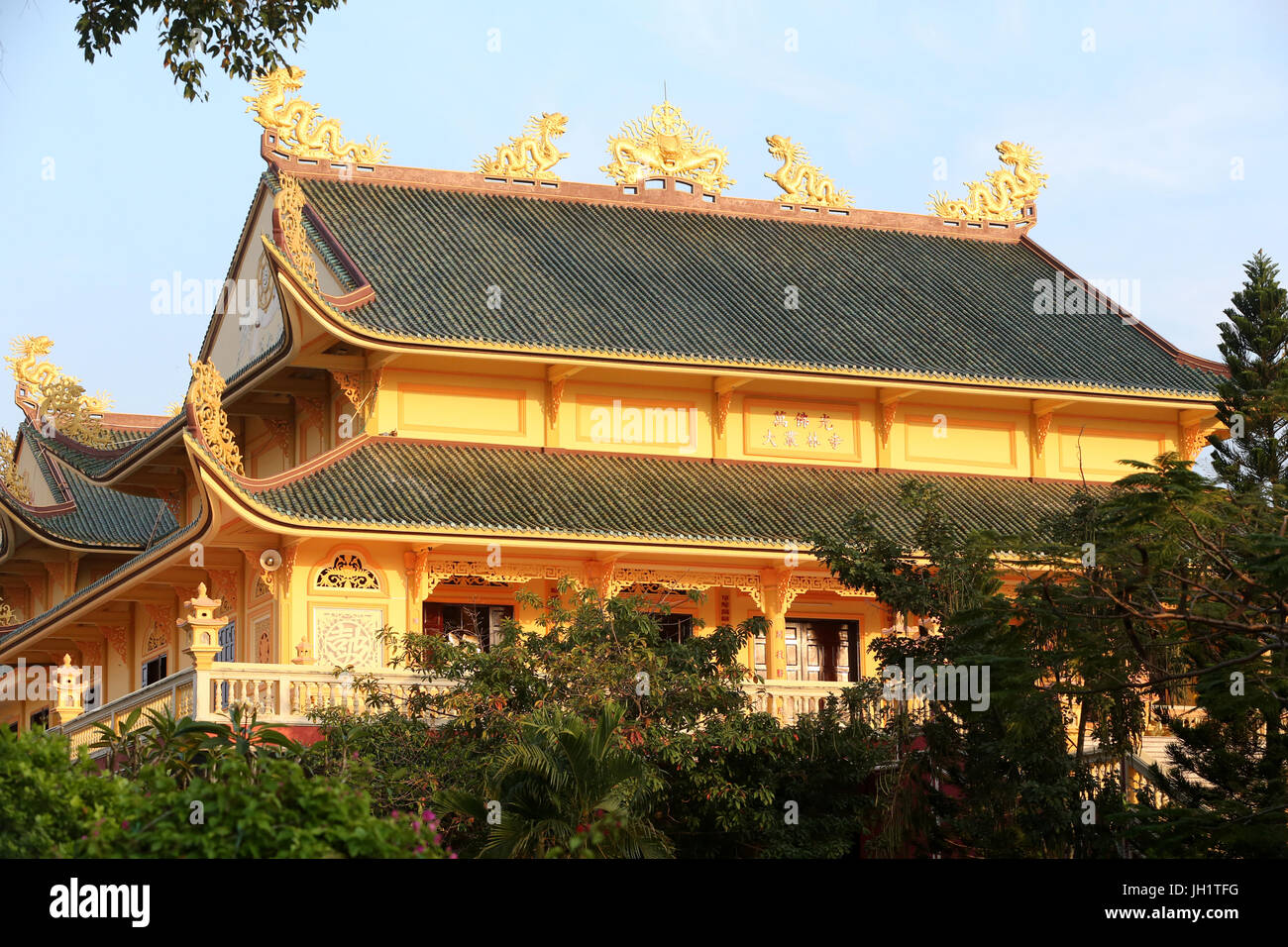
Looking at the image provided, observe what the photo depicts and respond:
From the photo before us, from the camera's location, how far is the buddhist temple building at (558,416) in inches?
930

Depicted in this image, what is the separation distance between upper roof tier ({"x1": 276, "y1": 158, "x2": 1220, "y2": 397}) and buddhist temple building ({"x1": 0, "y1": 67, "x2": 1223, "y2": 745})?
0.25ft

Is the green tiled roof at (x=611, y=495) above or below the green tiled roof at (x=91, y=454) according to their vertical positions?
below

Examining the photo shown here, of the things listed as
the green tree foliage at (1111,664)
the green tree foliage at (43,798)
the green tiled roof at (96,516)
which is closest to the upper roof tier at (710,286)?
the green tiled roof at (96,516)

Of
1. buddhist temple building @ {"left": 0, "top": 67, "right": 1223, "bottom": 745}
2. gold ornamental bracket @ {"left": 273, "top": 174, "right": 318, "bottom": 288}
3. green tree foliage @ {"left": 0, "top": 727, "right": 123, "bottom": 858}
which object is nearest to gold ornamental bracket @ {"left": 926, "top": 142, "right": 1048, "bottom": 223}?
buddhist temple building @ {"left": 0, "top": 67, "right": 1223, "bottom": 745}

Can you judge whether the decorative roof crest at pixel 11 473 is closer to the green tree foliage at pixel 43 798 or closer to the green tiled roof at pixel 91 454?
the green tiled roof at pixel 91 454

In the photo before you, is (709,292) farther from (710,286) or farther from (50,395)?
(50,395)

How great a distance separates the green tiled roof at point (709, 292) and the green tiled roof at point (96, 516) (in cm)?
751

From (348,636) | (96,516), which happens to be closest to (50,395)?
(96,516)

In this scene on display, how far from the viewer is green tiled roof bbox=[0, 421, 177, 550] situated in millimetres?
33281

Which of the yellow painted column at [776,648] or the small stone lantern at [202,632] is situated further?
the yellow painted column at [776,648]

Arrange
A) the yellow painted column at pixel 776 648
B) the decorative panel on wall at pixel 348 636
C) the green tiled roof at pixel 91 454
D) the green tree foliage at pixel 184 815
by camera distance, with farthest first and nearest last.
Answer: the green tiled roof at pixel 91 454
the yellow painted column at pixel 776 648
the decorative panel on wall at pixel 348 636
the green tree foliage at pixel 184 815

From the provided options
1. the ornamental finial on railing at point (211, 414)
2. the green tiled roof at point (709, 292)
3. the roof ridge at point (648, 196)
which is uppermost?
the roof ridge at point (648, 196)

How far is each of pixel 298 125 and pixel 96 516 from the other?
380 inches
